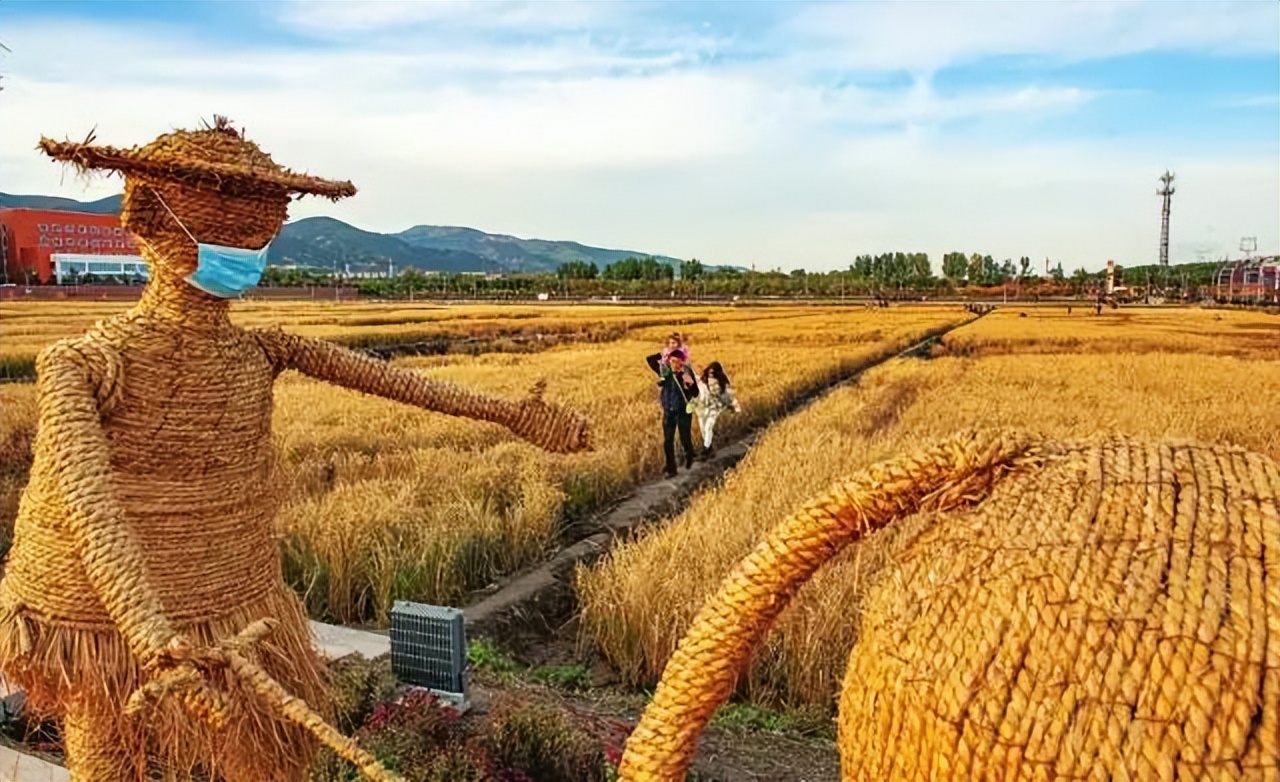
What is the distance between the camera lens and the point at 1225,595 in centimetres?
103

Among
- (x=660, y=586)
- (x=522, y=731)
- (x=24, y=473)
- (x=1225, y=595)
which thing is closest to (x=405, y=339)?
(x=24, y=473)

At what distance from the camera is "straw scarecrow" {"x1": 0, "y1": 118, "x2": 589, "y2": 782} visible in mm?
2279

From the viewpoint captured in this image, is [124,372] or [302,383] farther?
[302,383]

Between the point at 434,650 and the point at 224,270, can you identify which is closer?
the point at 224,270

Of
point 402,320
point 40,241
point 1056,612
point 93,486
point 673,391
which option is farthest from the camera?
point 402,320

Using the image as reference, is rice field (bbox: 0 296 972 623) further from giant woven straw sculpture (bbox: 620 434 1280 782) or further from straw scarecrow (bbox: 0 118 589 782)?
giant woven straw sculpture (bbox: 620 434 1280 782)

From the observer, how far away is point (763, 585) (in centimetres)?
136

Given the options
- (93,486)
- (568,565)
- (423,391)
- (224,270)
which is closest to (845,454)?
(568,565)

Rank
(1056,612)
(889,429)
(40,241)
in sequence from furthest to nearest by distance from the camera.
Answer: (40,241), (889,429), (1056,612)

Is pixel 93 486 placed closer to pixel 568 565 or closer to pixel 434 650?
pixel 434 650

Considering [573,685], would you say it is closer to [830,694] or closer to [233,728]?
[830,694]

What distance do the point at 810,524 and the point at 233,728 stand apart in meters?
1.40

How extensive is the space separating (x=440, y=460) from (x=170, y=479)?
6.14m

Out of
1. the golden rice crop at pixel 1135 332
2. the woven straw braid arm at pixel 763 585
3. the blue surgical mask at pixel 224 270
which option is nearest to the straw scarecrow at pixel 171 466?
the blue surgical mask at pixel 224 270
